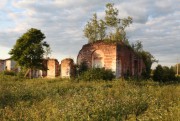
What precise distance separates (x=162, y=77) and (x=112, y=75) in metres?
8.90

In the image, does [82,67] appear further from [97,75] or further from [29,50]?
[29,50]

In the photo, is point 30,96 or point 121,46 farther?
point 121,46

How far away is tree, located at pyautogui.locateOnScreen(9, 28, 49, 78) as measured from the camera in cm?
3512

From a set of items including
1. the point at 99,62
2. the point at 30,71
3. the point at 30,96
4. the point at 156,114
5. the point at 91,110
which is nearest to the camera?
the point at 156,114

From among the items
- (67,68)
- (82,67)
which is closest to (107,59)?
(82,67)

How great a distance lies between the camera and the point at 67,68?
35.3 meters

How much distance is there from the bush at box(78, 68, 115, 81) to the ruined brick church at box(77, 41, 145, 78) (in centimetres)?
144

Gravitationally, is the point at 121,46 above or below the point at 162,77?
above

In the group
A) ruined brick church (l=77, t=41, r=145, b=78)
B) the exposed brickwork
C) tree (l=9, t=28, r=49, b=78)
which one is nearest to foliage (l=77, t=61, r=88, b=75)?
Answer: ruined brick church (l=77, t=41, r=145, b=78)

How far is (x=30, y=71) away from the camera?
1481 inches

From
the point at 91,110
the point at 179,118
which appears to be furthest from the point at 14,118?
the point at 179,118

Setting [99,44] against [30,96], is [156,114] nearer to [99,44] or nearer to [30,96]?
[30,96]

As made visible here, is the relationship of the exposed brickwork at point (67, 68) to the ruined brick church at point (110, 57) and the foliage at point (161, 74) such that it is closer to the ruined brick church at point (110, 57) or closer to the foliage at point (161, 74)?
the ruined brick church at point (110, 57)

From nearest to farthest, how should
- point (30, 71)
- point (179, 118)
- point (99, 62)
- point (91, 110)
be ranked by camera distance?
point (179, 118) < point (91, 110) < point (99, 62) < point (30, 71)
